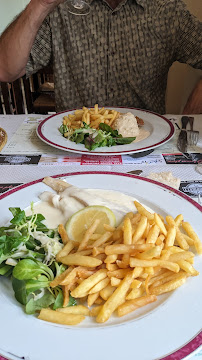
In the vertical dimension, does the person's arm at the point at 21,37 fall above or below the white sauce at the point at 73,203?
above

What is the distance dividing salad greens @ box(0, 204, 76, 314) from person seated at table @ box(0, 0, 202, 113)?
2.08 m

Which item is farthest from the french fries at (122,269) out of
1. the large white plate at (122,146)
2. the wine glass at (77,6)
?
the wine glass at (77,6)

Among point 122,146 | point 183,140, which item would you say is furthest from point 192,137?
point 122,146

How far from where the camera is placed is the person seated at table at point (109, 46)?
2801 millimetres

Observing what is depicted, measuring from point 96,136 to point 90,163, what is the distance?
6.3 inches

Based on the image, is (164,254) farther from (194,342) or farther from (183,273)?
(194,342)

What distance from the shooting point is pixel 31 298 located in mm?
898

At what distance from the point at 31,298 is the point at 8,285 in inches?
4.8

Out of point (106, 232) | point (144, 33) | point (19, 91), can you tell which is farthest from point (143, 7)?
point (106, 232)

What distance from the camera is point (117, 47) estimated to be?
112 inches

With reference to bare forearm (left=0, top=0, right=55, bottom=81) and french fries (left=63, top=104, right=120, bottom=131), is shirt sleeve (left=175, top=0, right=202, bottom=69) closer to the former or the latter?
bare forearm (left=0, top=0, right=55, bottom=81)

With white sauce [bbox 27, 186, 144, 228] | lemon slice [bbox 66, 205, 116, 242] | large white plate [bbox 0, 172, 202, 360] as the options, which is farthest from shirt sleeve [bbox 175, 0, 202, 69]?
large white plate [bbox 0, 172, 202, 360]

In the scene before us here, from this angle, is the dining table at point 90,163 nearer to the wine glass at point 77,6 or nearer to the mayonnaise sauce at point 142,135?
the mayonnaise sauce at point 142,135

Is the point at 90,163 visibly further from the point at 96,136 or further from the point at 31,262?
the point at 31,262
